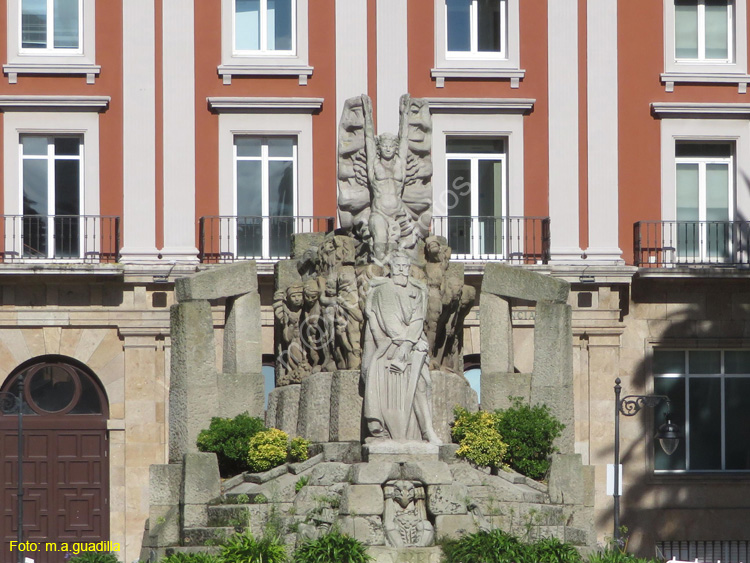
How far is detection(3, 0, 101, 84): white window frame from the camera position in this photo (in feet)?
133

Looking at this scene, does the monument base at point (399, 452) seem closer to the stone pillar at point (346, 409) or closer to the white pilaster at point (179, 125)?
the stone pillar at point (346, 409)

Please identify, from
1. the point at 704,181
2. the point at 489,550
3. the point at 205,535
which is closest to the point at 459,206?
the point at 704,181

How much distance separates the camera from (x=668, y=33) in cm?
4191

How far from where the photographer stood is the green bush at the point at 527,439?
2589 cm

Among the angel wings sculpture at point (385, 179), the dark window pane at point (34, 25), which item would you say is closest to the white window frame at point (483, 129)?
the dark window pane at point (34, 25)

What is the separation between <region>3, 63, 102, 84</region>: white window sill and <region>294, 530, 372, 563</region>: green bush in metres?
19.8

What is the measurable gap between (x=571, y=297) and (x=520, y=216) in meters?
1.94

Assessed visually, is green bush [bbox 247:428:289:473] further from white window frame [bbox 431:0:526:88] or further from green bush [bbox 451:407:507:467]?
white window frame [bbox 431:0:526:88]

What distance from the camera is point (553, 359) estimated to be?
27.0 meters

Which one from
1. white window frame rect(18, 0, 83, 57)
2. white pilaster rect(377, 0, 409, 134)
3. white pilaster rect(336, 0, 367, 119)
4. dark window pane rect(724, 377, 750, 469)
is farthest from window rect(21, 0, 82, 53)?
dark window pane rect(724, 377, 750, 469)

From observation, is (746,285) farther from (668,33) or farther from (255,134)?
(255,134)

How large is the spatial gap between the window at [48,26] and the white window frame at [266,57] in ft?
9.68

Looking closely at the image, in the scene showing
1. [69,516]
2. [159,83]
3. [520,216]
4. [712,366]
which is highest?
[159,83]

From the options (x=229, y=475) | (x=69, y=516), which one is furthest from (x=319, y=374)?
(x=69, y=516)
